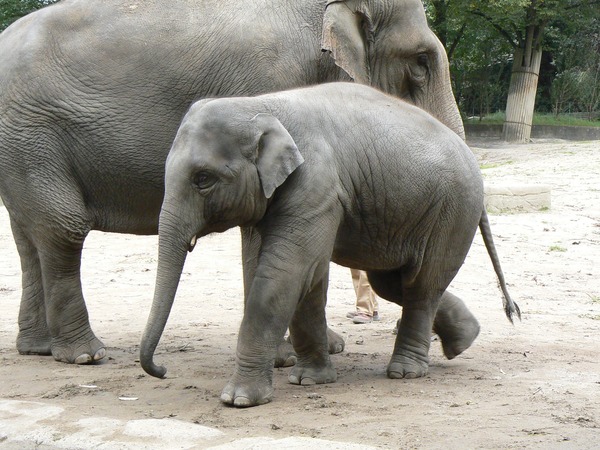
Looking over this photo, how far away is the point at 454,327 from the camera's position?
602 cm

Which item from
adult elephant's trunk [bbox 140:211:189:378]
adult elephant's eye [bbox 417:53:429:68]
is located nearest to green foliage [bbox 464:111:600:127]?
adult elephant's eye [bbox 417:53:429:68]

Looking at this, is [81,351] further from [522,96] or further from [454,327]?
[522,96]

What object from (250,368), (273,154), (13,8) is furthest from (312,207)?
(13,8)

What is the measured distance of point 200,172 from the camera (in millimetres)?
4781

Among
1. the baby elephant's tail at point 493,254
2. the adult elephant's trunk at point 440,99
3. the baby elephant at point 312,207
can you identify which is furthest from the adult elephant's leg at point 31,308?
the baby elephant's tail at point 493,254

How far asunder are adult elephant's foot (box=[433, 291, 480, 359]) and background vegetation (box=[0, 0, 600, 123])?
18.9 m

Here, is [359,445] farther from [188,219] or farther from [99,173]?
[99,173]

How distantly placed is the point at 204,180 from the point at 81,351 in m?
1.89

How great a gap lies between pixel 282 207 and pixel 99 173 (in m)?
1.54

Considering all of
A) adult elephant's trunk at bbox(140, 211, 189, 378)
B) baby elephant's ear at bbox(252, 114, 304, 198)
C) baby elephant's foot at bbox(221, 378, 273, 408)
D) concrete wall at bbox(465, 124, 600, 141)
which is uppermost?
A: baby elephant's ear at bbox(252, 114, 304, 198)

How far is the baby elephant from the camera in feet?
15.8

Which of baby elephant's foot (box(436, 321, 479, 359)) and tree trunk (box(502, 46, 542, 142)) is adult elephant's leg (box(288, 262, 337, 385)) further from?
tree trunk (box(502, 46, 542, 142))

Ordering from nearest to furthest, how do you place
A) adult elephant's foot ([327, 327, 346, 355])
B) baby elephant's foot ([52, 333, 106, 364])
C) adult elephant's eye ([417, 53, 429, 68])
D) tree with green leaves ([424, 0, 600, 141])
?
baby elephant's foot ([52, 333, 106, 364])
adult elephant's eye ([417, 53, 429, 68])
adult elephant's foot ([327, 327, 346, 355])
tree with green leaves ([424, 0, 600, 141])

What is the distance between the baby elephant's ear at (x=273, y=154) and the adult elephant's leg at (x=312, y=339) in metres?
0.66
